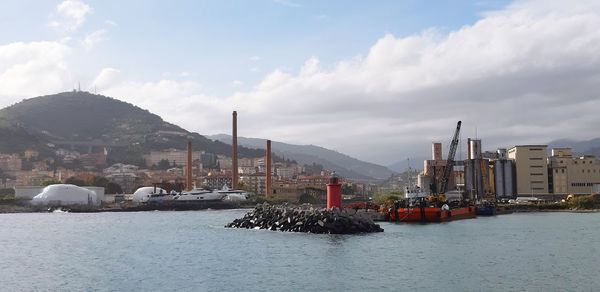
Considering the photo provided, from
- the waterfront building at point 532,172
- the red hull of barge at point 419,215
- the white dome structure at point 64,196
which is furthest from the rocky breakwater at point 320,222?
the waterfront building at point 532,172

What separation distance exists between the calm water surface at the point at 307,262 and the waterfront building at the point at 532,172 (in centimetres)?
8842

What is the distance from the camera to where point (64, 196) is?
12406 cm

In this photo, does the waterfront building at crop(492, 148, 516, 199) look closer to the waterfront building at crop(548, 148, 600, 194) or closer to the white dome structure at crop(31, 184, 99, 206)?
the waterfront building at crop(548, 148, 600, 194)

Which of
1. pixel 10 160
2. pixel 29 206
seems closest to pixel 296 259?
pixel 29 206

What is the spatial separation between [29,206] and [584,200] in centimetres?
9718

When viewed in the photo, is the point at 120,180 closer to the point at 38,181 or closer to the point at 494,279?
the point at 38,181

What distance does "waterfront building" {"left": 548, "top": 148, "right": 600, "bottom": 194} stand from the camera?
440ft

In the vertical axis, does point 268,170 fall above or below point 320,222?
above

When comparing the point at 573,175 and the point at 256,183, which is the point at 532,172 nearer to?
the point at 573,175

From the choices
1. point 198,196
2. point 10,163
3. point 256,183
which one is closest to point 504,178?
point 198,196

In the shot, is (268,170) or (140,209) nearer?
(140,209)

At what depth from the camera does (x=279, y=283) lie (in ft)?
87.5

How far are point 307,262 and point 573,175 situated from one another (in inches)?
4617

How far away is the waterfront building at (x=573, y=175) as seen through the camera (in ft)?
440
